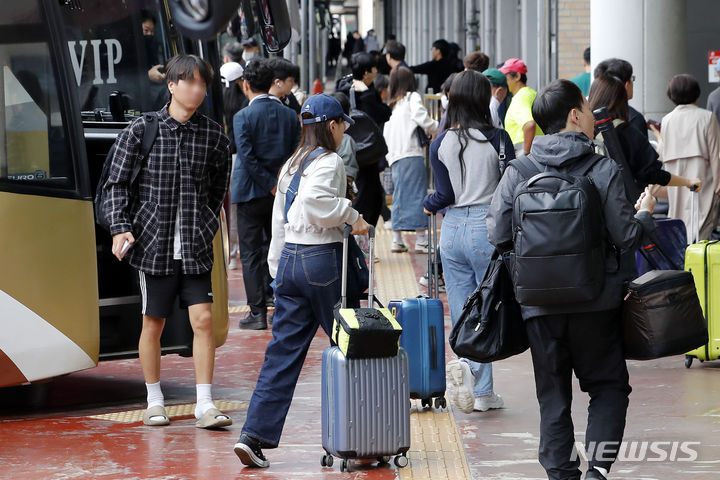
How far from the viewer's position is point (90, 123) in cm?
749

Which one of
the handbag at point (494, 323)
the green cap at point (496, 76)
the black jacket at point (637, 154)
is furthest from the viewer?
the green cap at point (496, 76)

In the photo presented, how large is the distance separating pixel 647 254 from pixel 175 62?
282 centimetres

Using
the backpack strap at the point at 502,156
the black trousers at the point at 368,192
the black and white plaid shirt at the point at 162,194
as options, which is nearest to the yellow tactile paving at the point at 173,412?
the black and white plaid shirt at the point at 162,194

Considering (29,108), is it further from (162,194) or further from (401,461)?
(401,461)

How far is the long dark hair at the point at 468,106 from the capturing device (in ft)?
22.6

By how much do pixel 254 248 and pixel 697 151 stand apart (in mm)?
3524

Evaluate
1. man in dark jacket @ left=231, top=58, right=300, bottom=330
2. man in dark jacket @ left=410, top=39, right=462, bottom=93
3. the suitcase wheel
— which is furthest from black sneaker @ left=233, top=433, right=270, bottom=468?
man in dark jacket @ left=410, top=39, right=462, bottom=93

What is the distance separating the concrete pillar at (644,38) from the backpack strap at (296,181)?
5.91 meters

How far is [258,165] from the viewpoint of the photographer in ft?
32.1

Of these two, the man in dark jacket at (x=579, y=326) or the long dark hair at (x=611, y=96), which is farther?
the long dark hair at (x=611, y=96)

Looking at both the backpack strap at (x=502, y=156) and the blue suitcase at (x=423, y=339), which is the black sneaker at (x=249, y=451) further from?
the backpack strap at (x=502, y=156)

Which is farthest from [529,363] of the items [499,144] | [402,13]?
[402,13]

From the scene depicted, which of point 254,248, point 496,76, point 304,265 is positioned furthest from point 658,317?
point 496,76

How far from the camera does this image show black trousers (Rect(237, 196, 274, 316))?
32.8 ft
